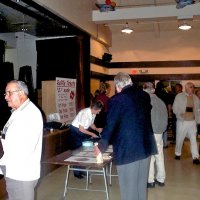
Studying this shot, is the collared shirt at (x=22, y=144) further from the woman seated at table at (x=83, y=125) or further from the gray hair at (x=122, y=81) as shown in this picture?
the woman seated at table at (x=83, y=125)

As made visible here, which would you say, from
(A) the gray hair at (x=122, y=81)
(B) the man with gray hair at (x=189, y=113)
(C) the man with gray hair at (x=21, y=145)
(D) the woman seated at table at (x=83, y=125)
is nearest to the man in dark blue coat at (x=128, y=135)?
(A) the gray hair at (x=122, y=81)

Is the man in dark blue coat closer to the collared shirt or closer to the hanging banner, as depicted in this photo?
the collared shirt

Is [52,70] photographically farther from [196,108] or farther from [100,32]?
[196,108]

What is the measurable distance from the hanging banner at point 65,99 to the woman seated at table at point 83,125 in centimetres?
99

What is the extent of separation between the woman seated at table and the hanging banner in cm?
99

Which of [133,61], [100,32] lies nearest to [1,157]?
[100,32]

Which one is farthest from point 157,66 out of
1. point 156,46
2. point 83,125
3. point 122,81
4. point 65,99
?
point 122,81

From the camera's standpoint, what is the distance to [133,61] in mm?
10672

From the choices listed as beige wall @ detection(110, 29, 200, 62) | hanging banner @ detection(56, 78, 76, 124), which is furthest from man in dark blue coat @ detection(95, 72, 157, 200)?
beige wall @ detection(110, 29, 200, 62)

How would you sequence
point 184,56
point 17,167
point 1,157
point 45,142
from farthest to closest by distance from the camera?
point 184,56 < point 45,142 < point 1,157 < point 17,167

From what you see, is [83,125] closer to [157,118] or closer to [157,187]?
[157,118]

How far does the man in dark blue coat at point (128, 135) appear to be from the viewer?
2.85 meters

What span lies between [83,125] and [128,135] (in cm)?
218

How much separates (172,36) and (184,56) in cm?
74
